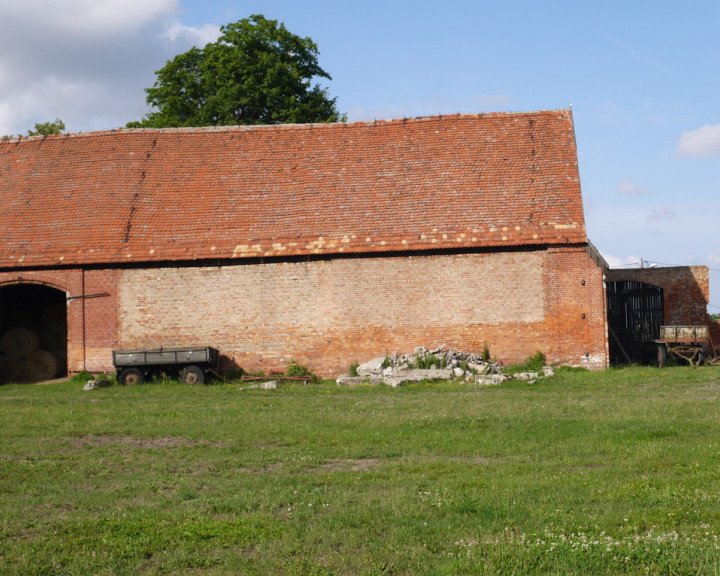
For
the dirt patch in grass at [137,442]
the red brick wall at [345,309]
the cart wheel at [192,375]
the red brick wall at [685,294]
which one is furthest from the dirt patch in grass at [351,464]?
the red brick wall at [685,294]

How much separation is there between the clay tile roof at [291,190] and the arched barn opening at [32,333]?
9.00 feet

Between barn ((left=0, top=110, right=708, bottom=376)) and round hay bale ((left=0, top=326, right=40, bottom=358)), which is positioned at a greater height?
barn ((left=0, top=110, right=708, bottom=376))

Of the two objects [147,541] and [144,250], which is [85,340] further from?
[147,541]

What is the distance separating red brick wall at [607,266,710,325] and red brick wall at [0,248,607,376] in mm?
7235

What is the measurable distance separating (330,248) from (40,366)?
9933 mm

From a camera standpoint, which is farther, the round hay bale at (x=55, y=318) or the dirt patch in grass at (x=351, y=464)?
the round hay bale at (x=55, y=318)

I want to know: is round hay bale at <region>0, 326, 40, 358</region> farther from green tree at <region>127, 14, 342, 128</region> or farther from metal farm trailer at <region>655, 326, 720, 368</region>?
metal farm trailer at <region>655, 326, 720, 368</region>

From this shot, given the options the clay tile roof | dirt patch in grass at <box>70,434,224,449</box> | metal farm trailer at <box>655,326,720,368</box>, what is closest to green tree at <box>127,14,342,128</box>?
the clay tile roof

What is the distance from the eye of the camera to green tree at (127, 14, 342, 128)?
37.2m

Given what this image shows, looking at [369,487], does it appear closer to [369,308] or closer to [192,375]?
[192,375]

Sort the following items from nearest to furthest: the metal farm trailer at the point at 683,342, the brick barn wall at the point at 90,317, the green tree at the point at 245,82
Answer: the brick barn wall at the point at 90,317, the metal farm trailer at the point at 683,342, the green tree at the point at 245,82

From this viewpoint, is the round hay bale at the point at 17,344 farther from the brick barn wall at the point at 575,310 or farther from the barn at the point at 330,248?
the brick barn wall at the point at 575,310

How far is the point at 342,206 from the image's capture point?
977 inches

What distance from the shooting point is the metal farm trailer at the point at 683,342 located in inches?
976
